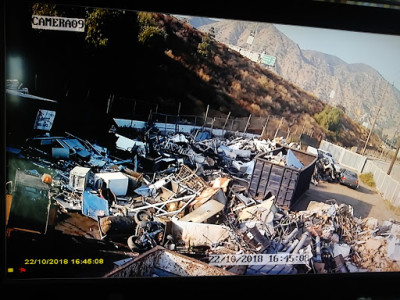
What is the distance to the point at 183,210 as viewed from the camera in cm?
248

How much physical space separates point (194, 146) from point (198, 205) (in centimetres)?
46

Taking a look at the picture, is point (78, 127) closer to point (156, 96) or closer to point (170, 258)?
point (156, 96)

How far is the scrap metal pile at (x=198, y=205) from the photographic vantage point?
2322 mm

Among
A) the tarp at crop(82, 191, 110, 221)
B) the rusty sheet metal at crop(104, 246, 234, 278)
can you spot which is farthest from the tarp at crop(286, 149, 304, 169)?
the tarp at crop(82, 191, 110, 221)

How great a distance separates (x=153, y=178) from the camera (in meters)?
2.44

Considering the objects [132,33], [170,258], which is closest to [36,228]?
[170,258]

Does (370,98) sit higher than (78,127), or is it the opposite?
(370,98)

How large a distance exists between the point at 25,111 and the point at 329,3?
88.3 inches

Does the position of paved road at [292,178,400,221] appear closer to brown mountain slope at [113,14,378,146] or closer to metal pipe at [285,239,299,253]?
metal pipe at [285,239,299,253]

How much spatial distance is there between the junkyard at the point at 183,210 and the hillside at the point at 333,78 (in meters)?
0.49

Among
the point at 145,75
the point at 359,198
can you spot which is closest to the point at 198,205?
the point at 145,75

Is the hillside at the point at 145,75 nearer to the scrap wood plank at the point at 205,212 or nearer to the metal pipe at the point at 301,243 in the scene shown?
the scrap wood plank at the point at 205,212

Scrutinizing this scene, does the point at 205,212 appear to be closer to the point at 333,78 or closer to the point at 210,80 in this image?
the point at 210,80

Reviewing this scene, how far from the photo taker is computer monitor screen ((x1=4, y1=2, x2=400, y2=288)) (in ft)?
7.22
